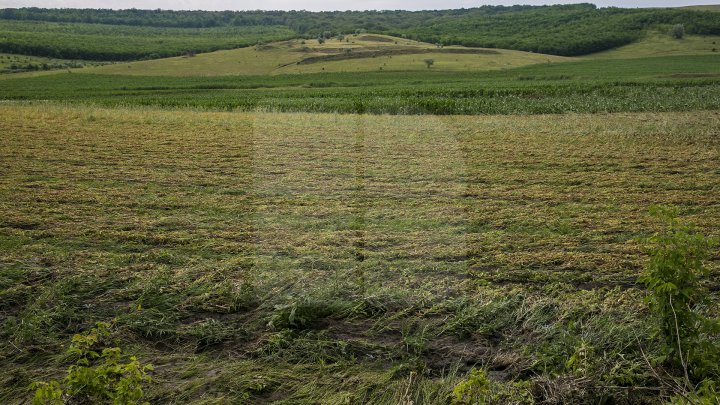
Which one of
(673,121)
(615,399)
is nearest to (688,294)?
(615,399)

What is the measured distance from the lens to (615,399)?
14.9 feet

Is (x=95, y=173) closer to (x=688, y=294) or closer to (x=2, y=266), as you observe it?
(x=2, y=266)

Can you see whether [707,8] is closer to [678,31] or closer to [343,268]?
[678,31]

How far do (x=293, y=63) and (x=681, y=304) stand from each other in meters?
73.3

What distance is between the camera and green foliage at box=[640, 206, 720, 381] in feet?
15.1

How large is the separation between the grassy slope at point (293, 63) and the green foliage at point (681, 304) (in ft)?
212

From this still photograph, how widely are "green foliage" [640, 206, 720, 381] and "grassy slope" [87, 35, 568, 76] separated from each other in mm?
64767

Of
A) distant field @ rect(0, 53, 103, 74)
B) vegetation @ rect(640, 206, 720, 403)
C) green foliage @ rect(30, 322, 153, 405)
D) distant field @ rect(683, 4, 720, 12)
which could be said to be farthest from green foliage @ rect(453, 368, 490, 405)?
distant field @ rect(683, 4, 720, 12)

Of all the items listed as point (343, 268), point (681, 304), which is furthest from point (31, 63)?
point (681, 304)

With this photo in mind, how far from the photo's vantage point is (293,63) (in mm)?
74938

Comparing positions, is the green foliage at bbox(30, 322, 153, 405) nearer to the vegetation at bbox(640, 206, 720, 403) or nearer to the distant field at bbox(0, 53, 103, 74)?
the vegetation at bbox(640, 206, 720, 403)

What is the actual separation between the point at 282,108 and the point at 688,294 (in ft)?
89.0

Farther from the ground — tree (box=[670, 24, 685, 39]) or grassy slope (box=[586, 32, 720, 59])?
tree (box=[670, 24, 685, 39])

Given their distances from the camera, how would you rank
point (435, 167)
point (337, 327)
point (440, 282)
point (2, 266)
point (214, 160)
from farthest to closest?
point (214, 160)
point (435, 167)
point (2, 266)
point (440, 282)
point (337, 327)
